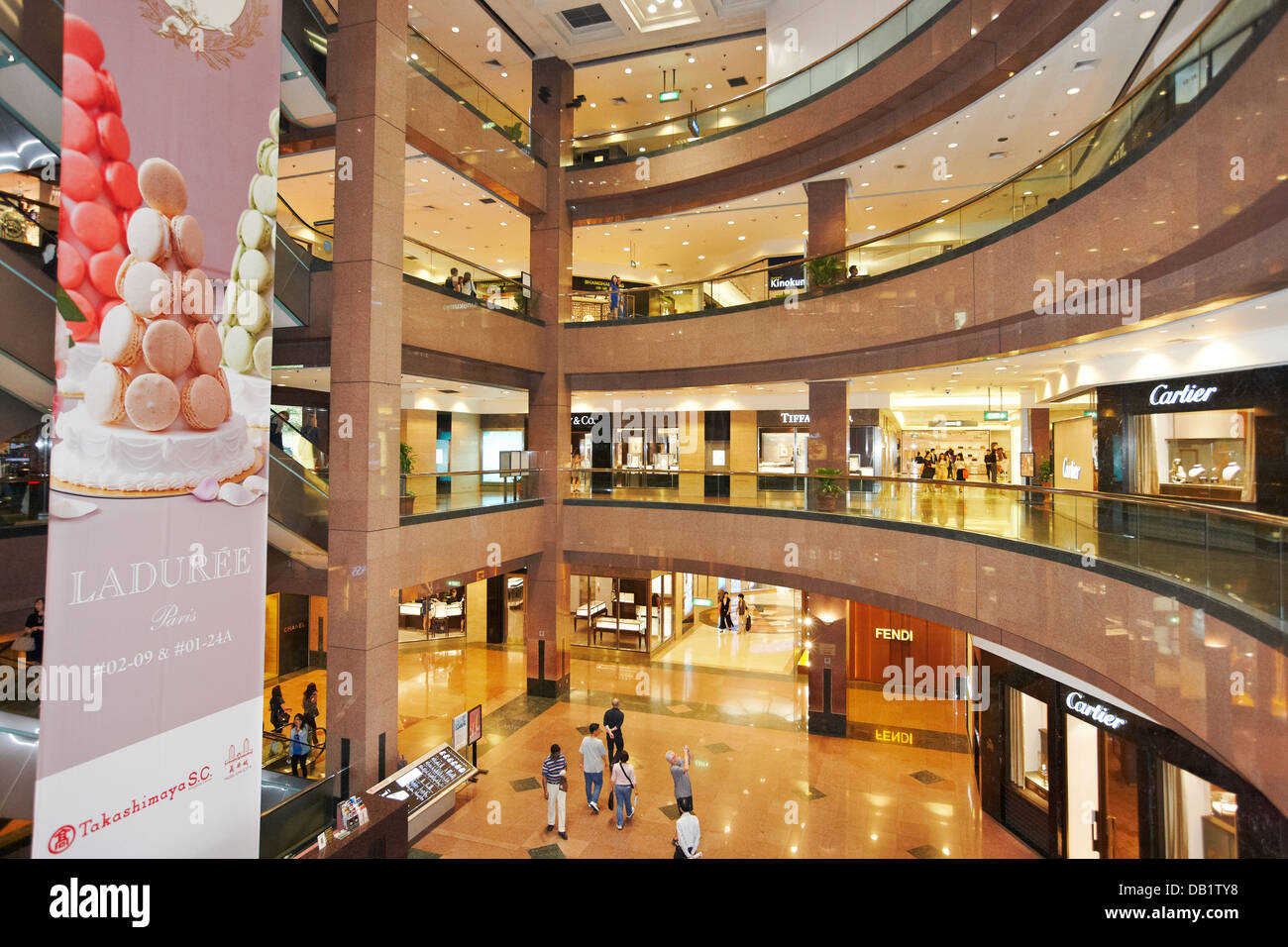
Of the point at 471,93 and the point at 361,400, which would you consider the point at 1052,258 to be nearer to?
the point at 361,400

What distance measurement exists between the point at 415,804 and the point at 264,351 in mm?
6504

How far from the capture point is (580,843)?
31.5ft

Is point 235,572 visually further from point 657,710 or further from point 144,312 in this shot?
point 657,710

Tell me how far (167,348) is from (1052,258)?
10.2 meters

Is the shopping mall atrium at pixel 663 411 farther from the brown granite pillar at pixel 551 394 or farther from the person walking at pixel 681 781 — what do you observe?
the person walking at pixel 681 781

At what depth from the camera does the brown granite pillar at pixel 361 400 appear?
1060 cm

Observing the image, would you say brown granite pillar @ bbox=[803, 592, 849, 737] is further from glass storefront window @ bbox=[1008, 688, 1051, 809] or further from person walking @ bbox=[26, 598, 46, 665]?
person walking @ bbox=[26, 598, 46, 665]

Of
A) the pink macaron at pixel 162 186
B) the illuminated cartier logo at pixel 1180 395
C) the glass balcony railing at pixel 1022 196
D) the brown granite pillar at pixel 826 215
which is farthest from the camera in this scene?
the brown granite pillar at pixel 826 215

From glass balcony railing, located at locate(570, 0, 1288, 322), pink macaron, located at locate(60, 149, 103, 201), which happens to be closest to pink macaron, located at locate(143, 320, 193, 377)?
pink macaron, located at locate(60, 149, 103, 201)

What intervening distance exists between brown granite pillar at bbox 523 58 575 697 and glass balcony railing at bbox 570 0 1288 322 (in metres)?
1.26

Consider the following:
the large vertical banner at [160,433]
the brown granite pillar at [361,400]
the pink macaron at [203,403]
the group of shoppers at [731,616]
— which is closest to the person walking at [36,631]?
the large vertical banner at [160,433]

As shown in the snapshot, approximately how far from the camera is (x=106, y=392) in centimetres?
602

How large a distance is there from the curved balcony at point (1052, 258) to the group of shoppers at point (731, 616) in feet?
27.9

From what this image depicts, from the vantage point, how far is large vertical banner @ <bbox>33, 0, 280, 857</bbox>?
5.61m
